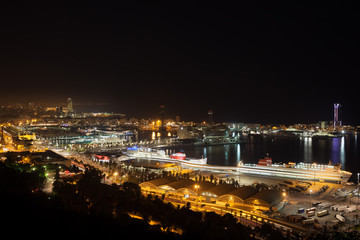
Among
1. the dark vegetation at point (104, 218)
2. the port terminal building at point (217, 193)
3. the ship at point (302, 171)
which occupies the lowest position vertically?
the ship at point (302, 171)

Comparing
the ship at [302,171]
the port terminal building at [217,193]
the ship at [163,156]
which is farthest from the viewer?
the ship at [163,156]

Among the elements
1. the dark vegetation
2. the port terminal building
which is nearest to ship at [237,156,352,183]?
the port terminal building

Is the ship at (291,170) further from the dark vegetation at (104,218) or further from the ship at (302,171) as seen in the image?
the dark vegetation at (104,218)

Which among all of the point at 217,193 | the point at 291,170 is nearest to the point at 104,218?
the point at 217,193

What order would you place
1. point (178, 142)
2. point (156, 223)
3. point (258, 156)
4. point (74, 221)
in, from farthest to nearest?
point (178, 142), point (258, 156), point (156, 223), point (74, 221)

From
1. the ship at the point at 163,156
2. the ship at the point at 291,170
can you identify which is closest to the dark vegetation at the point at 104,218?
the ship at the point at 291,170

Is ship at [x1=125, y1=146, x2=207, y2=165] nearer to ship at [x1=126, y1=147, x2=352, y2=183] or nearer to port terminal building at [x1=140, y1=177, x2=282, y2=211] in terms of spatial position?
ship at [x1=126, y1=147, x2=352, y2=183]

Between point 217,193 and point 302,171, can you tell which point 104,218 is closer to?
point 217,193

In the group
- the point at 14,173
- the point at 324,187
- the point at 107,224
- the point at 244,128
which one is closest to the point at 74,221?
the point at 107,224

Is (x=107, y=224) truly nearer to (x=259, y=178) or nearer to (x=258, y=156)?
(x=259, y=178)
